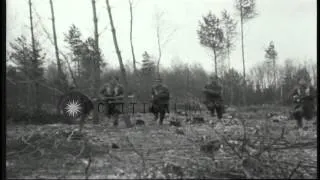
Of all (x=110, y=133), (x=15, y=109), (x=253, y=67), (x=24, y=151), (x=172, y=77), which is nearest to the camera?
(x=24, y=151)

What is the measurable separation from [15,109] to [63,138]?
931cm

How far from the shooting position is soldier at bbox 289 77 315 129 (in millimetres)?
14156

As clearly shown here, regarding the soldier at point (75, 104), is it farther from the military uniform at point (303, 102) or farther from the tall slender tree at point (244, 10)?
the tall slender tree at point (244, 10)

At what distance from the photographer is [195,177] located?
701cm

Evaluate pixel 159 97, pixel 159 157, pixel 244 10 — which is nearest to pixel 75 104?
pixel 159 97

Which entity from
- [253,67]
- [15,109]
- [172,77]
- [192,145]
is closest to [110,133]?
[192,145]

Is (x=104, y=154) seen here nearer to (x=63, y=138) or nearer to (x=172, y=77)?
(x=63, y=138)

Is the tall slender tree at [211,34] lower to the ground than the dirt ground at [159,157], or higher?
higher

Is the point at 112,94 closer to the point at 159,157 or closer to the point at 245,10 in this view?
the point at 159,157

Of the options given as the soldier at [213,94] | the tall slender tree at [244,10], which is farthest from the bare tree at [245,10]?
the soldier at [213,94]

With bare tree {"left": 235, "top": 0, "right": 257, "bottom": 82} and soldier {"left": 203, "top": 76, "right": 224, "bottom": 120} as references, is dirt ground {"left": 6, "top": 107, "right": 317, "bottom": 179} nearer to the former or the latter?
soldier {"left": 203, "top": 76, "right": 224, "bottom": 120}

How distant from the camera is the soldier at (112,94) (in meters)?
15.8

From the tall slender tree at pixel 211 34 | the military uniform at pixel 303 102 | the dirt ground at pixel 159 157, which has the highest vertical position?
the tall slender tree at pixel 211 34

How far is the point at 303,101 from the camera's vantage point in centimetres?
1425
